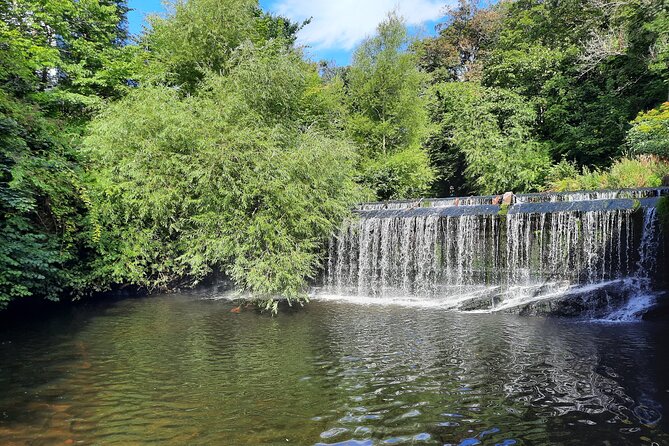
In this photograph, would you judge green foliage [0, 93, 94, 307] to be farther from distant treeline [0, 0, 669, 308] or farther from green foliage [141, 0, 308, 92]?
green foliage [141, 0, 308, 92]

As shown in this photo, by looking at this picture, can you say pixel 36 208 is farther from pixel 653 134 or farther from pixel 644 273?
pixel 653 134

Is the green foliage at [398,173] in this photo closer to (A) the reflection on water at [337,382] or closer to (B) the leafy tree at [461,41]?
(A) the reflection on water at [337,382]

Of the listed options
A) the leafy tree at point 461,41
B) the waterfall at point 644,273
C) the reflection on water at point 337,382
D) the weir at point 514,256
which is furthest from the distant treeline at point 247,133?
the leafy tree at point 461,41

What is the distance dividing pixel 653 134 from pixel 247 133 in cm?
1288

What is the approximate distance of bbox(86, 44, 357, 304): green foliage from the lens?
1007 centimetres

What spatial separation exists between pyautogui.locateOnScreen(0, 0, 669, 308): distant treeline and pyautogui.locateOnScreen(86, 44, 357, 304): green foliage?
0.06 m

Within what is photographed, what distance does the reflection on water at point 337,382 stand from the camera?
4.20 metres

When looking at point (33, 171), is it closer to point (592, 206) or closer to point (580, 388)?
point (580, 388)

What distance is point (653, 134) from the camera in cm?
1373

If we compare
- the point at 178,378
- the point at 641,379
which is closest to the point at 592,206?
the point at 641,379

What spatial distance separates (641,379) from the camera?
5473mm

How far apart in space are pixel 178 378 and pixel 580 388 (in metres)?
5.18

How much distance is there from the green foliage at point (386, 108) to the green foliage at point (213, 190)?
10.2 m

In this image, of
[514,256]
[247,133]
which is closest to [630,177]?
[514,256]
